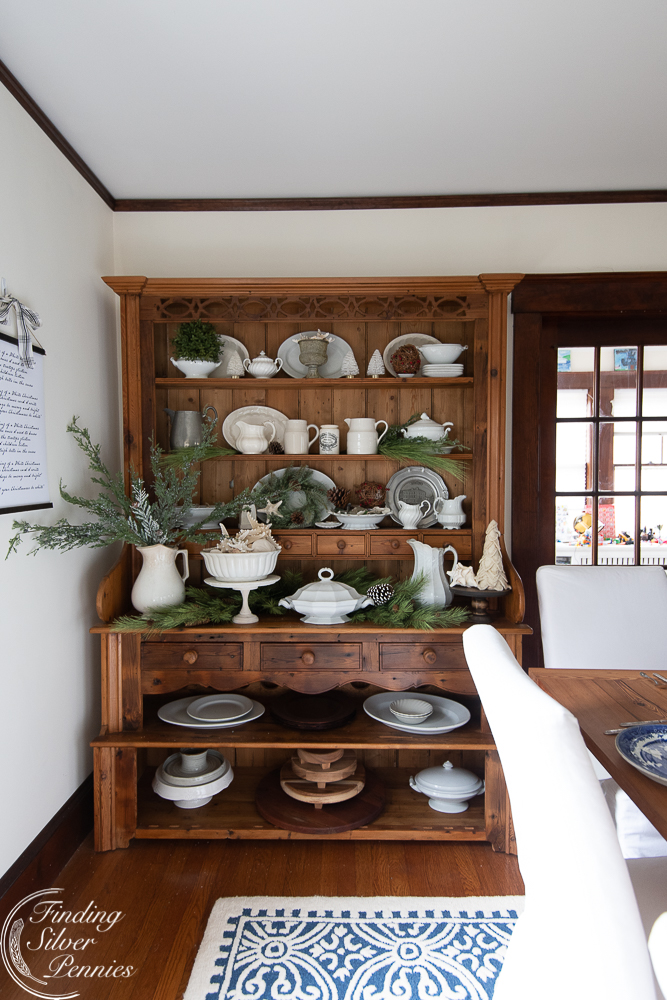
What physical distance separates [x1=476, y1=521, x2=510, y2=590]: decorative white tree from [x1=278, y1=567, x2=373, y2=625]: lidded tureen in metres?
0.42

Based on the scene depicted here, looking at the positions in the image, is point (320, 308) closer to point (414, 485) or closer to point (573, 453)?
point (414, 485)

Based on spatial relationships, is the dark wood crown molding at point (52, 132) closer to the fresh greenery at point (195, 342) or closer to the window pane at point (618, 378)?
the fresh greenery at point (195, 342)

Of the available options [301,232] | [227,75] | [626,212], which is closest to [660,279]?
[626,212]

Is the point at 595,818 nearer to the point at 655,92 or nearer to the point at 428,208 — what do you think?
the point at 655,92

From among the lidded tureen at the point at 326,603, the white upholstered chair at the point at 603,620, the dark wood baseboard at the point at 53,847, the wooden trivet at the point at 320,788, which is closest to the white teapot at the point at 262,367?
the lidded tureen at the point at 326,603

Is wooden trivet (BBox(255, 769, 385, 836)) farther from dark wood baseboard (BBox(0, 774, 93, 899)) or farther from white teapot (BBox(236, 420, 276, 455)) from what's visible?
white teapot (BBox(236, 420, 276, 455))

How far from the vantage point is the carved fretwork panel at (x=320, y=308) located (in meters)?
2.32

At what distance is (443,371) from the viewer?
92.6 inches

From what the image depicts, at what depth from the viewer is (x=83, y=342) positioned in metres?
2.27

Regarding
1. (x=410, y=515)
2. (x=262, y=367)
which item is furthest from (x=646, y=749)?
(x=262, y=367)

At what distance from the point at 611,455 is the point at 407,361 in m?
1.05

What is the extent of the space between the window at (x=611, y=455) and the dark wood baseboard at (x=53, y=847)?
215 cm

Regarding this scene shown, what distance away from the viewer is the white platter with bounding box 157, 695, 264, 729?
2.22m

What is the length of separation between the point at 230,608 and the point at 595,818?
159 centimetres
